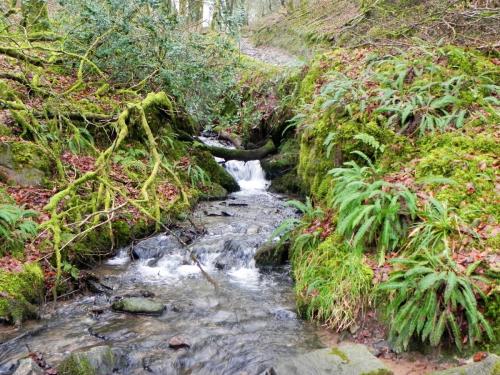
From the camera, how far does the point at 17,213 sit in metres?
6.56

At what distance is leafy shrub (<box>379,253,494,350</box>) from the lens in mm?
4387

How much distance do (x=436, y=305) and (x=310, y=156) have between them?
17.1ft

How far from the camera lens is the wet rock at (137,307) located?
20.4ft

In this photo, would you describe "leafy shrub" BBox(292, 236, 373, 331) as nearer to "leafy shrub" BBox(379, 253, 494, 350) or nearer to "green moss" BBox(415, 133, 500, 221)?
"leafy shrub" BBox(379, 253, 494, 350)

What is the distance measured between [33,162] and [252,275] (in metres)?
4.85

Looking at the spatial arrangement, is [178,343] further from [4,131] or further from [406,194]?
[4,131]

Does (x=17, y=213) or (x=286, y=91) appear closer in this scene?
(x=17, y=213)

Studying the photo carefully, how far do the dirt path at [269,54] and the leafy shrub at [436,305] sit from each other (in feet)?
57.0

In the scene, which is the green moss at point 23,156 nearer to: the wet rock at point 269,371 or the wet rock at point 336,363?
the wet rock at point 269,371

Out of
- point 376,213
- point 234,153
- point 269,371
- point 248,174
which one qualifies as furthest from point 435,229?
point 248,174

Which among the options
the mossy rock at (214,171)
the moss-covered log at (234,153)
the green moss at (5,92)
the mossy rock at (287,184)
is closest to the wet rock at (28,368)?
the green moss at (5,92)

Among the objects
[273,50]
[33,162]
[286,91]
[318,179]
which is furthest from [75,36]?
[273,50]

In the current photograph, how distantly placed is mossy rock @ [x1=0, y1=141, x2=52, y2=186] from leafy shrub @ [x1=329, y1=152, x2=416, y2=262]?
5.84 metres

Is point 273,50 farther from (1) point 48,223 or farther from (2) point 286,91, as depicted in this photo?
(1) point 48,223
